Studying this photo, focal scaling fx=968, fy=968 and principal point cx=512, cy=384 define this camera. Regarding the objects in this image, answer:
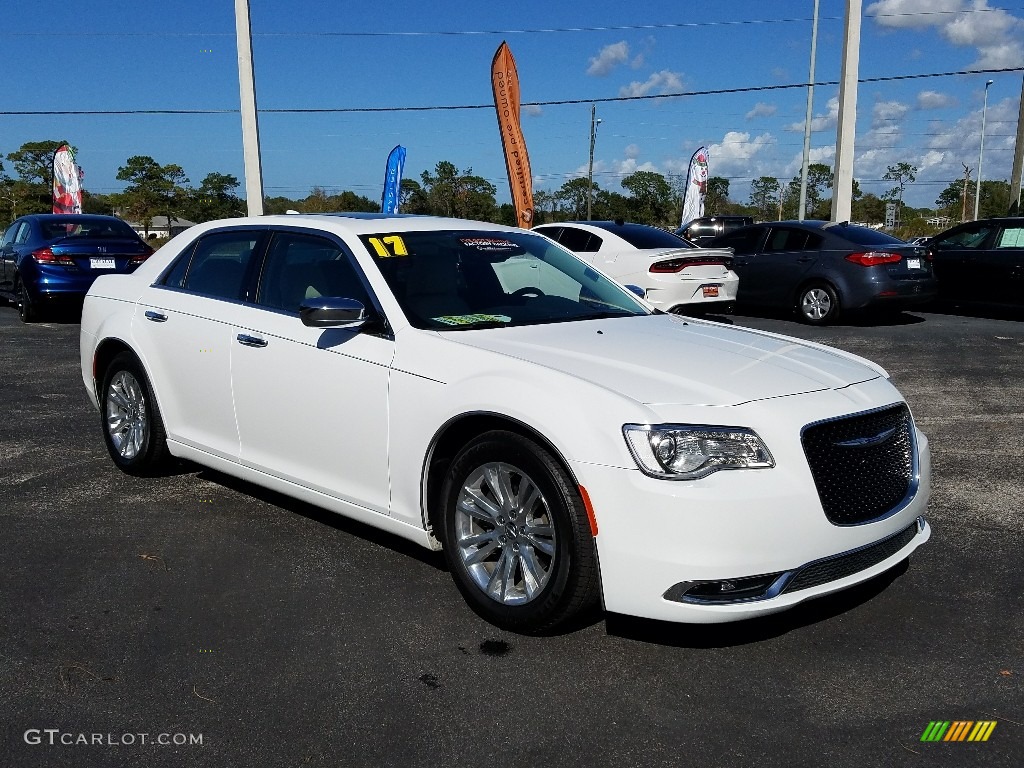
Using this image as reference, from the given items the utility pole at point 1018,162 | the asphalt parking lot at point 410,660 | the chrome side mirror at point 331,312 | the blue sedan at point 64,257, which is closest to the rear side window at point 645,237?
the blue sedan at point 64,257

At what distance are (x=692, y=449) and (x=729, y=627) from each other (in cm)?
90

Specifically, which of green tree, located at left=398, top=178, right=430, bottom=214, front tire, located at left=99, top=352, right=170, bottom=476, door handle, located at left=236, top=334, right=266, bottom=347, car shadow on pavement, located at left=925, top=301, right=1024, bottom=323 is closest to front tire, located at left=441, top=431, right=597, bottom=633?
door handle, located at left=236, top=334, right=266, bottom=347

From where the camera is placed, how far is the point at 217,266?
5305mm

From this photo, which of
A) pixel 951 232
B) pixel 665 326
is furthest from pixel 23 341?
pixel 951 232

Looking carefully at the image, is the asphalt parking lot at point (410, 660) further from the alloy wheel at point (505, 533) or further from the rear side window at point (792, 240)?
the rear side window at point (792, 240)

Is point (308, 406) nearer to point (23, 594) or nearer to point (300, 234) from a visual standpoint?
point (300, 234)

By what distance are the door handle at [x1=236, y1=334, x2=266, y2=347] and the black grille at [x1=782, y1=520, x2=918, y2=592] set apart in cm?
271

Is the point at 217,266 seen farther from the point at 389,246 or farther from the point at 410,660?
the point at 410,660

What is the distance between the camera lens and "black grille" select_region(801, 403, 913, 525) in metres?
3.39

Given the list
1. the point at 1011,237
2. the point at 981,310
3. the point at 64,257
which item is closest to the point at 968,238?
the point at 1011,237

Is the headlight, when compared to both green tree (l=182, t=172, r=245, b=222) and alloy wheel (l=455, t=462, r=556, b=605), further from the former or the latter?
green tree (l=182, t=172, r=245, b=222)

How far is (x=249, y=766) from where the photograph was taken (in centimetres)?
283

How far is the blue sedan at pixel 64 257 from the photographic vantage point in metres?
13.7

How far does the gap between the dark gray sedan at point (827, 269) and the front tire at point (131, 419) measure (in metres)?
10.5
